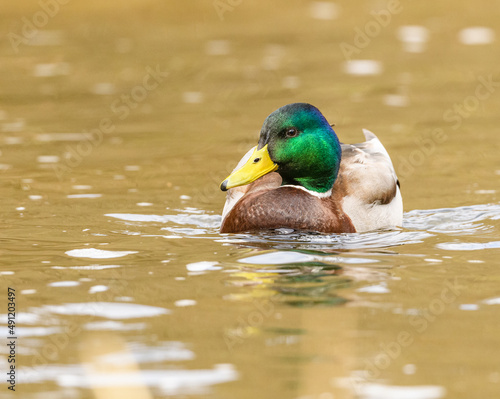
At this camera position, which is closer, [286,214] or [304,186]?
[286,214]

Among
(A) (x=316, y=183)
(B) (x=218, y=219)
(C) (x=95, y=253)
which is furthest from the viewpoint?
(B) (x=218, y=219)

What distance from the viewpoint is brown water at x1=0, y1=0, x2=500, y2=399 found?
5543 mm

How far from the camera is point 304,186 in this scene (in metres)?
8.88

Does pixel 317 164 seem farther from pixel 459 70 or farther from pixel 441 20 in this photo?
pixel 441 20

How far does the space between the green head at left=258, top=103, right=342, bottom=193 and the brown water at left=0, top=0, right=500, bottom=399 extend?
675 millimetres

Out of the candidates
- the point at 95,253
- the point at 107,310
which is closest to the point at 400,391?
the point at 107,310

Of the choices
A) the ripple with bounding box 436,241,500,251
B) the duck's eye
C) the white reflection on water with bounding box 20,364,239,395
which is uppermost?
the duck's eye

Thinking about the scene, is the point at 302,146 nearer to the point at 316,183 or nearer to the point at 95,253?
the point at 316,183

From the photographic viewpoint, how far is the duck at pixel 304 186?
839cm

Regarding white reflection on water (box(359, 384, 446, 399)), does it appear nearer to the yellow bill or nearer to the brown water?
the brown water

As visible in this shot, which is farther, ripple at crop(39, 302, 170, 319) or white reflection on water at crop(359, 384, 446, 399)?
ripple at crop(39, 302, 170, 319)

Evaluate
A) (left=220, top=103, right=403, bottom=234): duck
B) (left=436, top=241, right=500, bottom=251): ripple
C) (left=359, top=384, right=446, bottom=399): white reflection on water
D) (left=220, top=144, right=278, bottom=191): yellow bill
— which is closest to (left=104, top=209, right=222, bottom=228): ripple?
(left=220, top=103, right=403, bottom=234): duck

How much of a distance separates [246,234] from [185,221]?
113 cm

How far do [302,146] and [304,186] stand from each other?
1.42 ft
